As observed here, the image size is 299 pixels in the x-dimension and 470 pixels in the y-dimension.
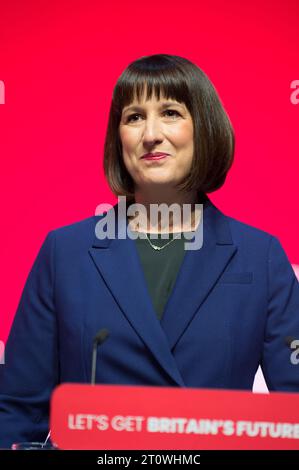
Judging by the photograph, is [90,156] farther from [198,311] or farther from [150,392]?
[150,392]

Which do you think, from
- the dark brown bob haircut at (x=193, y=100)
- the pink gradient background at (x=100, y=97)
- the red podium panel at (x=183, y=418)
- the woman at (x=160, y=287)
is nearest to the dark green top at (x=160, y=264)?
the woman at (x=160, y=287)

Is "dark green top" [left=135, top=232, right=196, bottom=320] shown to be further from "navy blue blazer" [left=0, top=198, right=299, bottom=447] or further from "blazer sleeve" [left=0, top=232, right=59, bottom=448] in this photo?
"blazer sleeve" [left=0, top=232, right=59, bottom=448]

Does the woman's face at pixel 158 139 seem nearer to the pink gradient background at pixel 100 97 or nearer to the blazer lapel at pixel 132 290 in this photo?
the blazer lapel at pixel 132 290

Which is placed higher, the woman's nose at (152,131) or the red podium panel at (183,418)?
the woman's nose at (152,131)

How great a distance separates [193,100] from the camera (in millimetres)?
1468

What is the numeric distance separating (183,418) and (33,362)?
1.60 ft

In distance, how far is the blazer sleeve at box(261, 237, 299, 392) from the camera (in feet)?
4.72

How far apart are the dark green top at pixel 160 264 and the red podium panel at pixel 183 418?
Result: 0.37 m

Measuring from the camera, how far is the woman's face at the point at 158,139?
1.44 m

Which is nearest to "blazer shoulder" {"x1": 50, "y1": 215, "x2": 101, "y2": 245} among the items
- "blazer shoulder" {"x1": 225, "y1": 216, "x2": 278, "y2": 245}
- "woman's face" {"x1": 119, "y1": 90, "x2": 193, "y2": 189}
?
"woman's face" {"x1": 119, "y1": 90, "x2": 193, "y2": 189}

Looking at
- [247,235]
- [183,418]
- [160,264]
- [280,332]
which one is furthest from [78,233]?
[183,418]

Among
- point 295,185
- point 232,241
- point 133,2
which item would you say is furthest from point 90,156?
point 232,241
